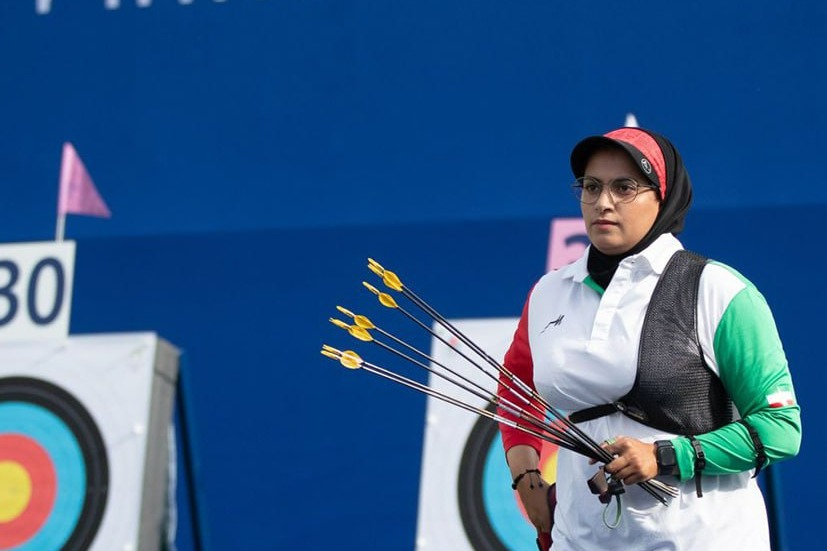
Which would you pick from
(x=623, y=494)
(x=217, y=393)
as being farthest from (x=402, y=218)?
(x=623, y=494)

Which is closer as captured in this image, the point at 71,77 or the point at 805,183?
the point at 805,183

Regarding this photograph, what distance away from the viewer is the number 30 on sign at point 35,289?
2.87 m

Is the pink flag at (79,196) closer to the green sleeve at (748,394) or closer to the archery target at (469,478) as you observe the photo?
the archery target at (469,478)

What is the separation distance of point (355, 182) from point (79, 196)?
0.62m

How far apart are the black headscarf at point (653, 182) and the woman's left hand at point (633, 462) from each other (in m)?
0.20

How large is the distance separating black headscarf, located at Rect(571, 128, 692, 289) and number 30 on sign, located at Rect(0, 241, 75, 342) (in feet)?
5.46

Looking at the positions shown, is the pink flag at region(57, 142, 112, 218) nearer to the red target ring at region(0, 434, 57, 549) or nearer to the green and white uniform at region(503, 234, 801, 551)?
the red target ring at region(0, 434, 57, 549)

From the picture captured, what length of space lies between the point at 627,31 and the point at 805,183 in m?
0.46

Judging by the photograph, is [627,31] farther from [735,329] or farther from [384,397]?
[735,329]

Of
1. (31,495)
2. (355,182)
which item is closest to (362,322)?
(355,182)

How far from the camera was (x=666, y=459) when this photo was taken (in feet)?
4.41

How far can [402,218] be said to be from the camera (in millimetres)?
2770

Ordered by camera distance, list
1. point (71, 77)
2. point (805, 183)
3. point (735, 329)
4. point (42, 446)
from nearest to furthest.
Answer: point (735, 329), point (805, 183), point (42, 446), point (71, 77)

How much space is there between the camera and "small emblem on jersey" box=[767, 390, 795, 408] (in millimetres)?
1353
